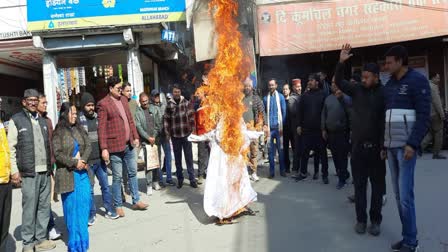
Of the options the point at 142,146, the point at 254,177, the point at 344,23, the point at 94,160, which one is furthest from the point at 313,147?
the point at 344,23

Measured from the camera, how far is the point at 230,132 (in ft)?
19.4

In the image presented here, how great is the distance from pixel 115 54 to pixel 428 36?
9.76 meters

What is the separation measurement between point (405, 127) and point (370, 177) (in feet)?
3.00

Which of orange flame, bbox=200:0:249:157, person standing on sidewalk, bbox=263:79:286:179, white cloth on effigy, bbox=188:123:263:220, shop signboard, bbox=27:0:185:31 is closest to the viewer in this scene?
white cloth on effigy, bbox=188:123:263:220

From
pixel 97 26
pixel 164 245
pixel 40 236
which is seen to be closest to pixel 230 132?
pixel 164 245

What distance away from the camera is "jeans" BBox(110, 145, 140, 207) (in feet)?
20.8

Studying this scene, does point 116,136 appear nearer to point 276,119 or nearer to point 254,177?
point 254,177

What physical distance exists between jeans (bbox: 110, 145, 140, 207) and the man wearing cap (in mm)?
1192

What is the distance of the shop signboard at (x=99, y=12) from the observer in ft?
37.6

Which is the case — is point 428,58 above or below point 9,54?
below

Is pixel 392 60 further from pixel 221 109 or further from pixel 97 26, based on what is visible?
pixel 97 26

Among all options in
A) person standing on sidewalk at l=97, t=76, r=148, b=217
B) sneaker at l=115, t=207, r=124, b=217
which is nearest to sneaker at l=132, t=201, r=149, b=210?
person standing on sidewalk at l=97, t=76, r=148, b=217

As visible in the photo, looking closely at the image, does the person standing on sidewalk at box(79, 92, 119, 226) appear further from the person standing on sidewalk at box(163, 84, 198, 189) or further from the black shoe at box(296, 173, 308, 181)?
the black shoe at box(296, 173, 308, 181)

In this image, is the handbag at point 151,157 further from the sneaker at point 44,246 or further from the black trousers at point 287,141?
the black trousers at point 287,141
